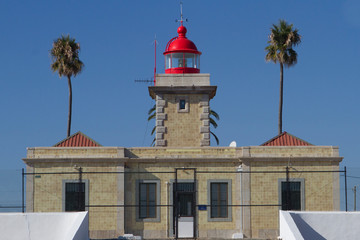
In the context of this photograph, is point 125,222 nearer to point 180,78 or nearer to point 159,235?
point 159,235

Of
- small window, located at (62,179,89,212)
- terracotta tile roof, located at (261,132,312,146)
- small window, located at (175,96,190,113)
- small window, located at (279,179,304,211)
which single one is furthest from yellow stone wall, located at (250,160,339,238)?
small window, located at (62,179,89,212)

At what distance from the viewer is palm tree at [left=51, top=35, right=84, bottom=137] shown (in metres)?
49.2

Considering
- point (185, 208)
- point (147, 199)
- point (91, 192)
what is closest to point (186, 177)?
point (185, 208)

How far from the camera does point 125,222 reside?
3366cm

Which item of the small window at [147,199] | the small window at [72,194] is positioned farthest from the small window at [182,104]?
the small window at [72,194]

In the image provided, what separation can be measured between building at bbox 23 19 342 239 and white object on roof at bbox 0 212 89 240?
2.48 metres

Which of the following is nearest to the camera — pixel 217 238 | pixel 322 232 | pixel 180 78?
pixel 322 232

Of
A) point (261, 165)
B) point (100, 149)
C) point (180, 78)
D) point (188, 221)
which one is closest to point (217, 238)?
point (188, 221)

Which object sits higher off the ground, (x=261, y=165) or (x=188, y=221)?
(x=261, y=165)

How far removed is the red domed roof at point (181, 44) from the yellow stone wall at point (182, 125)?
9.16ft

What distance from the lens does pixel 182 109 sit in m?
38.0

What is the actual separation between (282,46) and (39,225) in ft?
76.0

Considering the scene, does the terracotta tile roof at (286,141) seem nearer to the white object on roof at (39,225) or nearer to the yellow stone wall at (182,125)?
the yellow stone wall at (182,125)

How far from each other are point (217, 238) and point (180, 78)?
29.7 feet
